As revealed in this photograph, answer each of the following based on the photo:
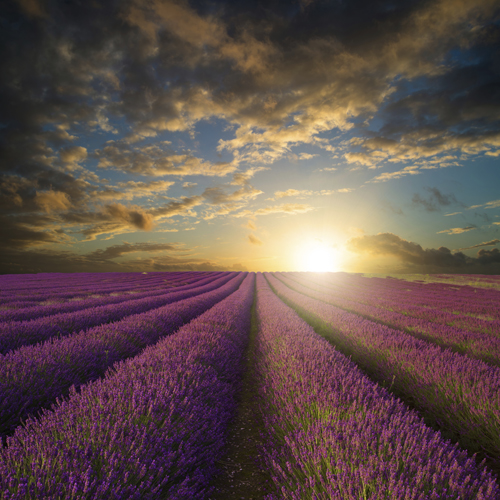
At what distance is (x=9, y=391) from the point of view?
269cm

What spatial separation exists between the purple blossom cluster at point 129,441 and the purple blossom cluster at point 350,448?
2.15 ft

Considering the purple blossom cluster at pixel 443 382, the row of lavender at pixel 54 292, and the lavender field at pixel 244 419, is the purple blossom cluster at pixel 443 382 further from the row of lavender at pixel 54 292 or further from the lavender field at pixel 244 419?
the row of lavender at pixel 54 292

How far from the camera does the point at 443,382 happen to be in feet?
10.3

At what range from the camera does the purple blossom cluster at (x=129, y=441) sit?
1.32 m

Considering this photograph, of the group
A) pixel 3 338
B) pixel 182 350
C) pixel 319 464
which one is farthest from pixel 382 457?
pixel 3 338

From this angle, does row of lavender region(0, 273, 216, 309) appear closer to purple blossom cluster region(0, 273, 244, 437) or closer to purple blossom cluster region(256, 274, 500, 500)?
purple blossom cluster region(0, 273, 244, 437)

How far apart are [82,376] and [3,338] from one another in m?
2.60

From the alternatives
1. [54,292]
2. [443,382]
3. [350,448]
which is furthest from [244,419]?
[54,292]

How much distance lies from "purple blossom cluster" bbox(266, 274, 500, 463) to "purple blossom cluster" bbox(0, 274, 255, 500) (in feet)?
8.57

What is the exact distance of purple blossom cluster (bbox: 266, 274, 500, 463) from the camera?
2633 millimetres

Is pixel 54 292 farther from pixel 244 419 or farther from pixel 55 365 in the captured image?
pixel 244 419

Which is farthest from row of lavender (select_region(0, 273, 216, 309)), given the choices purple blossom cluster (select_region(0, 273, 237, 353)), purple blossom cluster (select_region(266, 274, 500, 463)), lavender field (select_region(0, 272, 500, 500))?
purple blossom cluster (select_region(266, 274, 500, 463))

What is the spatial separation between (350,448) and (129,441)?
1523 mm

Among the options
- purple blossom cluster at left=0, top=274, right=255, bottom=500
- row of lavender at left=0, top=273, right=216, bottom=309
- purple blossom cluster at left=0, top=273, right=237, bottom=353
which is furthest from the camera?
row of lavender at left=0, top=273, right=216, bottom=309
